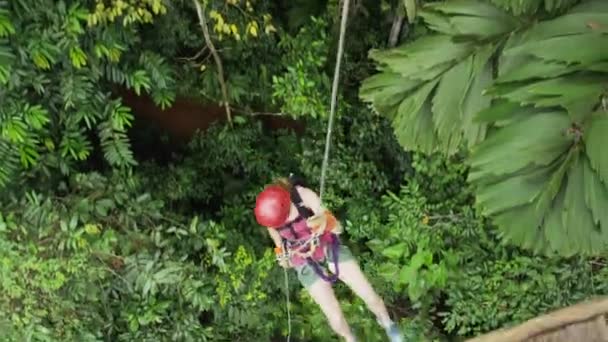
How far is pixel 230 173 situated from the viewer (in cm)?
280

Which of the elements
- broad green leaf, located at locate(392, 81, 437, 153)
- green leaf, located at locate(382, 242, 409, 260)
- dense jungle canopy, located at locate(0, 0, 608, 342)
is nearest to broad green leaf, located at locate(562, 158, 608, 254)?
dense jungle canopy, located at locate(0, 0, 608, 342)

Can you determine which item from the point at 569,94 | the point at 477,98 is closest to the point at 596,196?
the point at 569,94

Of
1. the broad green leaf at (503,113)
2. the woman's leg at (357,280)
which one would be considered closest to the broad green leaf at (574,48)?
the broad green leaf at (503,113)

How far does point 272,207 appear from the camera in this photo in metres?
1.81

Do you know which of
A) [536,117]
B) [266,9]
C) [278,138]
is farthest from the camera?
[278,138]

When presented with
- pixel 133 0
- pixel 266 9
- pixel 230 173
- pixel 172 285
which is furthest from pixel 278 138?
pixel 133 0

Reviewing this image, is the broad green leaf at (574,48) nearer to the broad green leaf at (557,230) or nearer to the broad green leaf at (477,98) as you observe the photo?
the broad green leaf at (477,98)

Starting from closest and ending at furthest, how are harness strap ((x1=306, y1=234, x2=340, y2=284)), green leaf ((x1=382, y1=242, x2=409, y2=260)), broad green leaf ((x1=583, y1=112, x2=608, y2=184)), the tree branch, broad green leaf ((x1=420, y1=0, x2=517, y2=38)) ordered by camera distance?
broad green leaf ((x1=583, y1=112, x2=608, y2=184)), broad green leaf ((x1=420, y1=0, x2=517, y2=38)), harness strap ((x1=306, y1=234, x2=340, y2=284)), the tree branch, green leaf ((x1=382, y1=242, x2=409, y2=260))

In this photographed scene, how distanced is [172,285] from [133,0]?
803 millimetres

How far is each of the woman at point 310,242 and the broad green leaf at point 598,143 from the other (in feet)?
2.03

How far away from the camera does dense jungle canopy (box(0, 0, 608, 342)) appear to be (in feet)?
5.40

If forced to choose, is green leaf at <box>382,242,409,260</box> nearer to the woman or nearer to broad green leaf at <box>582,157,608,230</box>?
→ the woman

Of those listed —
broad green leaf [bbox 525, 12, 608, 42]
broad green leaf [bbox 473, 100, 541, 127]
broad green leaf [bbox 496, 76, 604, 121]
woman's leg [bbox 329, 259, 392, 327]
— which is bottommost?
woman's leg [bbox 329, 259, 392, 327]

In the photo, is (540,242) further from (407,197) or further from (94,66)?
(94,66)
